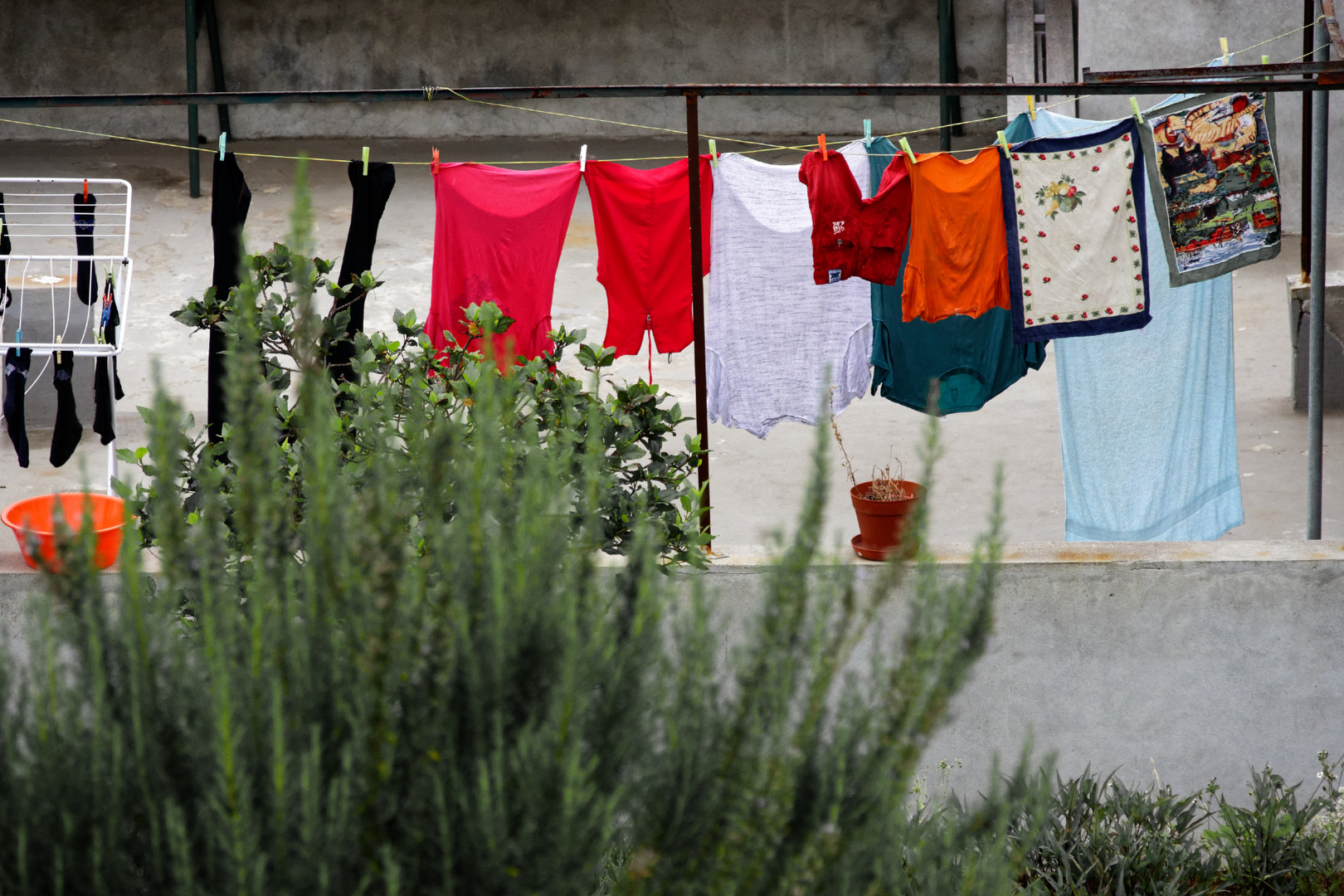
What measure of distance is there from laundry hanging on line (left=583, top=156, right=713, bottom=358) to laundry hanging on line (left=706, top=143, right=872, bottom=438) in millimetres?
86

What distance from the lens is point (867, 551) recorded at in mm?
3721

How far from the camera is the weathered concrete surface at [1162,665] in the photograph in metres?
3.51

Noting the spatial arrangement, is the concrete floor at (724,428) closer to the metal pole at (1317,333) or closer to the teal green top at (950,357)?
the teal green top at (950,357)

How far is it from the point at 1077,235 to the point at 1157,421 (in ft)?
2.39

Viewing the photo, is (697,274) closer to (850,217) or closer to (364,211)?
(850,217)

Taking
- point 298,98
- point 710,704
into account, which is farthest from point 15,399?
point 710,704

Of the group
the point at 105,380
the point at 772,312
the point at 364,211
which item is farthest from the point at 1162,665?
the point at 105,380

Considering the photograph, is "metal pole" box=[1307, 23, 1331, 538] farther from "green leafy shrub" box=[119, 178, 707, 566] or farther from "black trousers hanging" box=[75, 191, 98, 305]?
"black trousers hanging" box=[75, 191, 98, 305]

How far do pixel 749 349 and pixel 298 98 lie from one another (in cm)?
153

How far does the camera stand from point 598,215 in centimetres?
407

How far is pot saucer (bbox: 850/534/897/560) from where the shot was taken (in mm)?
3682

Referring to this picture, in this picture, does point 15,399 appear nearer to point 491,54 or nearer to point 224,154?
point 224,154

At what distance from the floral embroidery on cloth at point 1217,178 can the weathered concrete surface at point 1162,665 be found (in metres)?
0.92

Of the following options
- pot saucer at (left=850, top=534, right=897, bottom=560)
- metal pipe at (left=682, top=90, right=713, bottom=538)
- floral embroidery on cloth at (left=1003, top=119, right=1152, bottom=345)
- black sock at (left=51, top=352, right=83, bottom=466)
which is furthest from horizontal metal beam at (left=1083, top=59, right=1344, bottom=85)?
black sock at (left=51, top=352, right=83, bottom=466)
